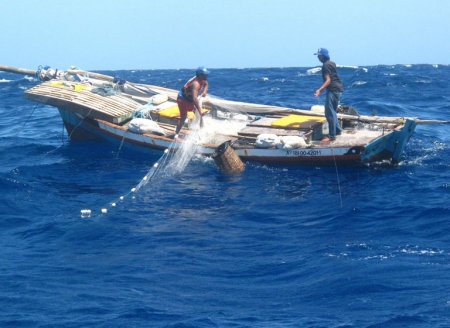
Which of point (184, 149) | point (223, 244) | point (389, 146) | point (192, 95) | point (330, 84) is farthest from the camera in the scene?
point (192, 95)

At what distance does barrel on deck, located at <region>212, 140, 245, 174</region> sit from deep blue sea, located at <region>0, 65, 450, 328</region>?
26cm

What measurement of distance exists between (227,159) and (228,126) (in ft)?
9.54

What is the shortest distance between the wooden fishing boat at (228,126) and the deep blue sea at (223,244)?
0.45m

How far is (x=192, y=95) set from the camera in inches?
696

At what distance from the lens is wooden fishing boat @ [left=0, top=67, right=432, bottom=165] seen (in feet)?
53.7

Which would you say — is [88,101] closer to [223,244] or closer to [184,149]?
[184,149]

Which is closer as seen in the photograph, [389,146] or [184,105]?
[389,146]

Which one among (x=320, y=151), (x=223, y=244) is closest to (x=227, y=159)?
(x=320, y=151)

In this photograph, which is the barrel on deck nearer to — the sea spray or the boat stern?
the sea spray

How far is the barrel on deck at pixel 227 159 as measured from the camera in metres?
16.2

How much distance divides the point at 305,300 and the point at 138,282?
2467mm

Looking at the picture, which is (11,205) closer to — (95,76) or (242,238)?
(242,238)

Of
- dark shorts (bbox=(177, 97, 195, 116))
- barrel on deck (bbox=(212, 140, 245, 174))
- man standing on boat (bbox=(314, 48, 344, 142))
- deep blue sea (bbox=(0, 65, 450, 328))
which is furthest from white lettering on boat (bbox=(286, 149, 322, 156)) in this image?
dark shorts (bbox=(177, 97, 195, 116))

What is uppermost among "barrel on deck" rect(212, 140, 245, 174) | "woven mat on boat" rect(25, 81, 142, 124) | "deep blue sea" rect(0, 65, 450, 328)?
"woven mat on boat" rect(25, 81, 142, 124)
